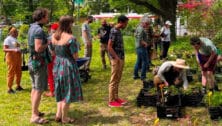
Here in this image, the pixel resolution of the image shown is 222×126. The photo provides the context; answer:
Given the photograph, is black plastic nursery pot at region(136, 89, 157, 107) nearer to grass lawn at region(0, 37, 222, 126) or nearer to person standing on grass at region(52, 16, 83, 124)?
grass lawn at region(0, 37, 222, 126)

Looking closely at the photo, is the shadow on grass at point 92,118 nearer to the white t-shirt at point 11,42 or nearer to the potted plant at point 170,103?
the potted plant at point 170,103

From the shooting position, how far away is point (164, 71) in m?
7.46

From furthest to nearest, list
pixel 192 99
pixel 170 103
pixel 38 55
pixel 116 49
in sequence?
pixel 192 99 → pixel 116 49 → pixel 170 103 → pixel 38 55

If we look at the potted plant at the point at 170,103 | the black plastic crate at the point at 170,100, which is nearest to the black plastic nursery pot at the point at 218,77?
the potted plant at the point at 170,103

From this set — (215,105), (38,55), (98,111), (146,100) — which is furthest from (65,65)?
(215,105)

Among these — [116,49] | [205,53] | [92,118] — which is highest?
[116,49]

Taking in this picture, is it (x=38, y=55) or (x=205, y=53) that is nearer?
(x=38, y=55)

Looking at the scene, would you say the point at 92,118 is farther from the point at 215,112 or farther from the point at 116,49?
the point at 215,112

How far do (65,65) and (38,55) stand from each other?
526 mm

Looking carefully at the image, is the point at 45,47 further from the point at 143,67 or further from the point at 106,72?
the point at 106,72

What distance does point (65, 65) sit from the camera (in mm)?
6344

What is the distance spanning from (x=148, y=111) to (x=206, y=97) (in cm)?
105

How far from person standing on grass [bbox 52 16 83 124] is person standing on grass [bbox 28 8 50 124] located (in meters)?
0.23

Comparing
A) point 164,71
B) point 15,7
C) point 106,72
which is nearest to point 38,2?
point 15,7
